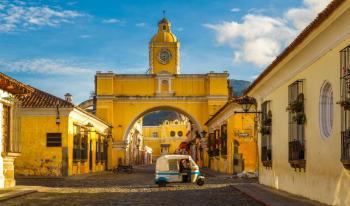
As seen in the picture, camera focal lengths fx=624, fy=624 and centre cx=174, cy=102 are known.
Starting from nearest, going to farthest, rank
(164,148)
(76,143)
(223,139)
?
(76,143) → (223,139) → (164,148)

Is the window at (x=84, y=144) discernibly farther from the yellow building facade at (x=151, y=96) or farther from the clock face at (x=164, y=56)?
the clock face at (x=164, y=56)

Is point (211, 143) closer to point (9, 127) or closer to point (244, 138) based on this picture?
point (244, 138)

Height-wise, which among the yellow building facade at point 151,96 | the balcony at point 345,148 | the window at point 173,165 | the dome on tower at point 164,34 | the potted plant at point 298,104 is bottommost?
the window at point 173,165

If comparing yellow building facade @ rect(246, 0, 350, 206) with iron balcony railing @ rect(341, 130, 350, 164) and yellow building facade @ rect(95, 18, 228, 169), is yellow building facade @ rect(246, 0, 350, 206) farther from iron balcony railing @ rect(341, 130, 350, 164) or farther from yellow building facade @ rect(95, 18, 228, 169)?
yellow building facade @ rect(95, 18, 228, 169)

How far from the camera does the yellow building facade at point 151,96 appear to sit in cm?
5378

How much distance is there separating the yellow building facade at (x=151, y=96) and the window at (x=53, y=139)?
66.7 feet

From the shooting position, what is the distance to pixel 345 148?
11.6 meters

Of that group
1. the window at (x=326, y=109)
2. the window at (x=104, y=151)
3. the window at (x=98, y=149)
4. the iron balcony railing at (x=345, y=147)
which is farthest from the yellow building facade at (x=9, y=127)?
the window at (x=104, y=151)

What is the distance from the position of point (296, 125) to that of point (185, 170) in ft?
29.8

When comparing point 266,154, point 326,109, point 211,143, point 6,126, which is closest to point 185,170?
point 266,154

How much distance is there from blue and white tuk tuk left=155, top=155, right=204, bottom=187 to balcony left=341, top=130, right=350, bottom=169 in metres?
13.3

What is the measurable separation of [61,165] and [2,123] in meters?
11.8

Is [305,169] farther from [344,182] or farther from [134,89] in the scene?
[134,89]

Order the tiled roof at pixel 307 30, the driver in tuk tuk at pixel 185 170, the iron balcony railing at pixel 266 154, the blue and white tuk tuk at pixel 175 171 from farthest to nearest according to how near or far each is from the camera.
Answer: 1. the driver in tuk tuk at pixel 185 170
2. the blue and white tuk tuk at pixel 175 171
3. the iron balcony railing at pixel 266 154
4. the tiled roof at pixel 307 30
